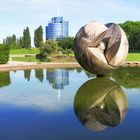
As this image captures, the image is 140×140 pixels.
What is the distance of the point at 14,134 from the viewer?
28.2 feet

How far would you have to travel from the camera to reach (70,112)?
11.0 meters

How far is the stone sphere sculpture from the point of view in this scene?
16.5 m

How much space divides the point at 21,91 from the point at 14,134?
686cm

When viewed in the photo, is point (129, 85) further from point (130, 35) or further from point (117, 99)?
point (130, 35)

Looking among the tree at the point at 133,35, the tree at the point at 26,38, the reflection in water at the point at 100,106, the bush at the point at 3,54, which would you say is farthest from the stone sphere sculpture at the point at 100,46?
the tree at the point at 26,38

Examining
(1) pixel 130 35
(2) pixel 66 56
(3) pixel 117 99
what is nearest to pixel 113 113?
(3) pixel 117 99

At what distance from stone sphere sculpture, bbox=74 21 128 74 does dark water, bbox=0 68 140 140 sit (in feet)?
3.44

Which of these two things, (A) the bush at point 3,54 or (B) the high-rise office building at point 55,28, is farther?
(B) the high-rise office building at point 55,28

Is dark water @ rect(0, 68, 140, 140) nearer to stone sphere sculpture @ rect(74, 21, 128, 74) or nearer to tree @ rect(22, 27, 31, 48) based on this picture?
stone sphere sculpture @ rect(74, 21, 128, 74)

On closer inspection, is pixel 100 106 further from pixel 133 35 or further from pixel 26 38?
pixel 26 38

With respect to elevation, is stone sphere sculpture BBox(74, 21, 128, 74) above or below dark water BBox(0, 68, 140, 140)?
above

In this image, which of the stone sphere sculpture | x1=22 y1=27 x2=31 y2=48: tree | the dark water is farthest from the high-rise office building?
the dark water

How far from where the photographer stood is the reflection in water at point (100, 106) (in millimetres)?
9625

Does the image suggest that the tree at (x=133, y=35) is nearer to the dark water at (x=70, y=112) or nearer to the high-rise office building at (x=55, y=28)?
the dark water at (x=70, y=112)
